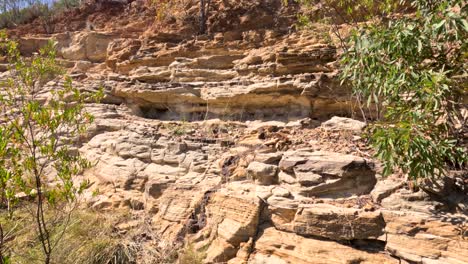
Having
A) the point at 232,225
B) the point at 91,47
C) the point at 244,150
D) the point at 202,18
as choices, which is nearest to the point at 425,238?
the point at 232,225

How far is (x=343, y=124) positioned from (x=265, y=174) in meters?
2.25

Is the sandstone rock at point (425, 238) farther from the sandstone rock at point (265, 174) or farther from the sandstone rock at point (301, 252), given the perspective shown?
the sandstone rock at point (265, 174)

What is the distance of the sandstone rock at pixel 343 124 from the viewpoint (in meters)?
6.29

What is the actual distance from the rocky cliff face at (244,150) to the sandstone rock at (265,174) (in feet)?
0.05

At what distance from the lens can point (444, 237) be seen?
3686 millimetres

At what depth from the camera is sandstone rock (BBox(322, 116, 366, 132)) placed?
247 inches

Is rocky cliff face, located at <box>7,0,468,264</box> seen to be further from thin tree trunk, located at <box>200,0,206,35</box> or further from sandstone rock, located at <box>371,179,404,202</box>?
thin tree trunk, located at <box>200,0,206,35</box>

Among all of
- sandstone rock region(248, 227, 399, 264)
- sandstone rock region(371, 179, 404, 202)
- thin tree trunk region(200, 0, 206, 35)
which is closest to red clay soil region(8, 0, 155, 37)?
thin tree trunk region(200, 0, 206, 35)

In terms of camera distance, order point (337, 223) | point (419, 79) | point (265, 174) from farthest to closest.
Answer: point (265, 174) < point (337, 223) < point (419, 79)

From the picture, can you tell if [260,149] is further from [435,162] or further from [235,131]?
[435,162]

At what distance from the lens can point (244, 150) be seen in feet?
20.7

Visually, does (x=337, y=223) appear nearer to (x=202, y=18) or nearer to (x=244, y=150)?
(x=244, y=150)

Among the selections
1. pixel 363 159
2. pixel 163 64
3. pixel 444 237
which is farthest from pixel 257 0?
pixel 444 237

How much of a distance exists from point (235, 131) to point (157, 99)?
2.55 meters
